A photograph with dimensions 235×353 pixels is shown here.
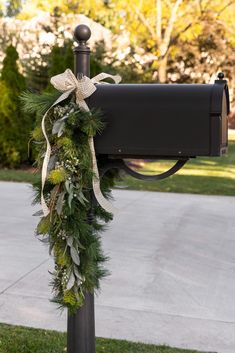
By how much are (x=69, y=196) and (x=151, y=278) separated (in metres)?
2.60

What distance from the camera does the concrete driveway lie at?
363 centimetres

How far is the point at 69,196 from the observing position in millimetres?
2316

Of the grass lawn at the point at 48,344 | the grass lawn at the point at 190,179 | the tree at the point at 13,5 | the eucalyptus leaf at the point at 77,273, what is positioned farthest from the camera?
the tree at the point at 13,5

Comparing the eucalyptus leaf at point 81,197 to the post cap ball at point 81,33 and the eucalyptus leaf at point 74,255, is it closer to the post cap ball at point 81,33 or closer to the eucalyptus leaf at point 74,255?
the eucalyptus leaf at point 74,255

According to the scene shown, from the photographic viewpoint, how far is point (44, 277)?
4680 mm

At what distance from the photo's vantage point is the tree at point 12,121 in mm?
12656

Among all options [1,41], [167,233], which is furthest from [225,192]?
[1,41]

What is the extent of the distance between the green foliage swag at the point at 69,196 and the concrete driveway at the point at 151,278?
1.18 m

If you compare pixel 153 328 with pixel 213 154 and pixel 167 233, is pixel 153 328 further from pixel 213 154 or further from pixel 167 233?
pixel 167 233

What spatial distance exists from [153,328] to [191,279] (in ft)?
4.01

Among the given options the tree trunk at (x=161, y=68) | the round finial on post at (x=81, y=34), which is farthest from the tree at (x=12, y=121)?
the tree trunk at (x=161, y=68)

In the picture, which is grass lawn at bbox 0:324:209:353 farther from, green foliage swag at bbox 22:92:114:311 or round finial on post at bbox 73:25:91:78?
round finial on post at bbox 73:25:91:78

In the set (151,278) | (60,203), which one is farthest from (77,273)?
(151,278)

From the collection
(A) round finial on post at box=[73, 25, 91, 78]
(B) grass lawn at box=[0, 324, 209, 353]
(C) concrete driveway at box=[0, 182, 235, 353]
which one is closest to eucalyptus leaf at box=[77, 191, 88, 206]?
(A) round finial on post at box=[73, 25, 91, 78]
